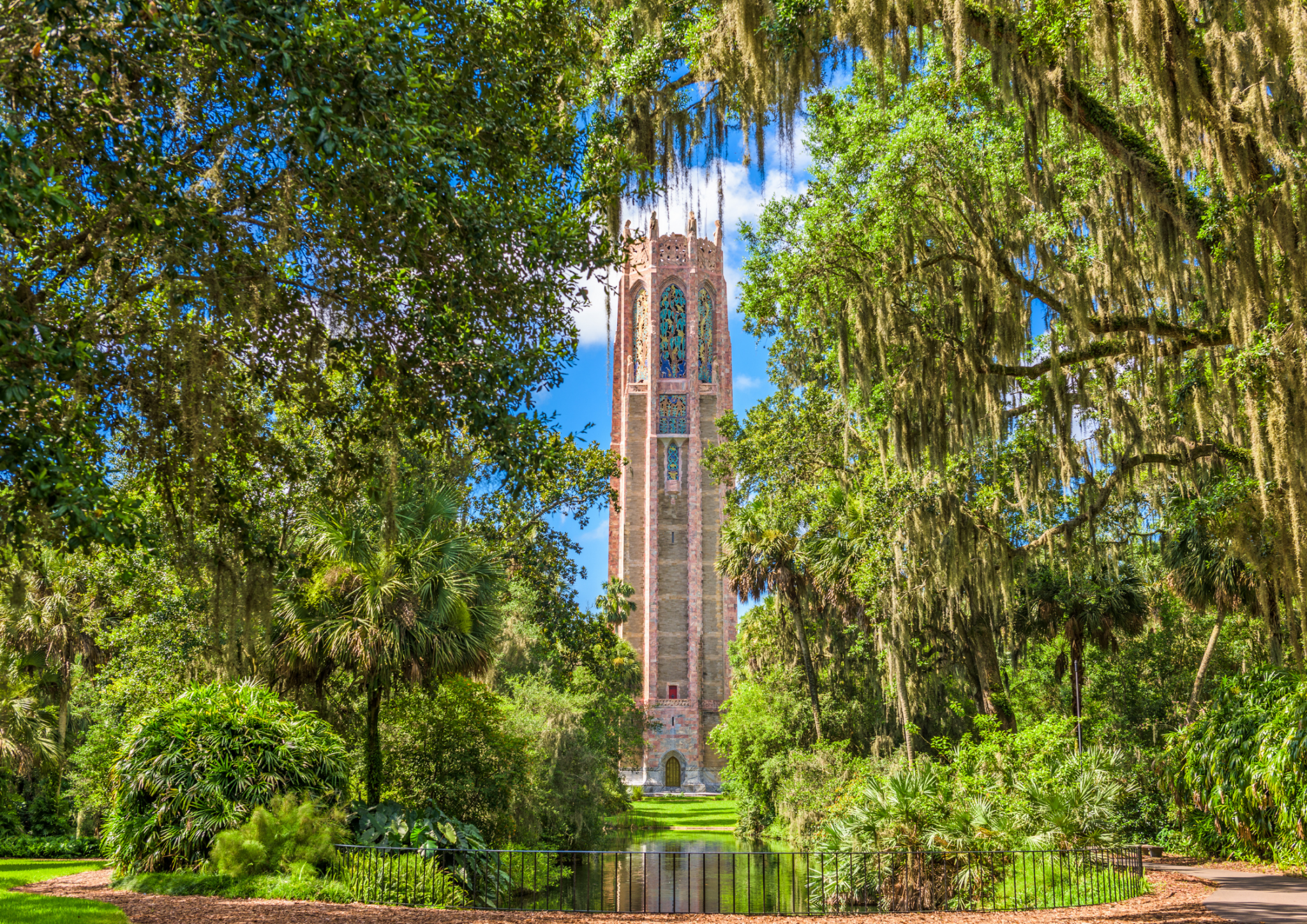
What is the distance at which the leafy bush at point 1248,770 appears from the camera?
40.7 feet

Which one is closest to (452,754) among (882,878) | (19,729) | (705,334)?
(882,878)

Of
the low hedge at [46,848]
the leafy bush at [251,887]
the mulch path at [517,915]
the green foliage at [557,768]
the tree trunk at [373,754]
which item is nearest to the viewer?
the mulch path at [517,915]

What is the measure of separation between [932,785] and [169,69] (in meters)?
13.2

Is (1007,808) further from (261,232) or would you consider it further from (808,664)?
(808,664)

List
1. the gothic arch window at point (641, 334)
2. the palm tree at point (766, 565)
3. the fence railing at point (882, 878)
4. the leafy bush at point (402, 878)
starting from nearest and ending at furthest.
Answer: the fence railing at point (882, 878) → the leafy bush at point (402, 878) → the palm tree at point (766, 565) → the gothic arch window at point (641, 334)

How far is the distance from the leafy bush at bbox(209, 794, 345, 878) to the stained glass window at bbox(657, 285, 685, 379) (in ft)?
177

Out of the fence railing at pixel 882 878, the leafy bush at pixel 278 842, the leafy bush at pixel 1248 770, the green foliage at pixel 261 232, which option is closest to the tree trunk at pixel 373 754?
the fence railing at pixel 882 878

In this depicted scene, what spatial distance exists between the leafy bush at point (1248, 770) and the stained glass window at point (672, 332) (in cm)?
5012

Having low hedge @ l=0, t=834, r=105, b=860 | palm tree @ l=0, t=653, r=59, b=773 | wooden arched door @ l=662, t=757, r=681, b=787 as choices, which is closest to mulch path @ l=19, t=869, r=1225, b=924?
palm tree @ l=0, t=653, r=59, b=773

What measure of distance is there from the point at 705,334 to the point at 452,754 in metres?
52.4

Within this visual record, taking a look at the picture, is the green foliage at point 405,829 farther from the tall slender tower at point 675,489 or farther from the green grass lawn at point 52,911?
the tall slender tower at point 675,489

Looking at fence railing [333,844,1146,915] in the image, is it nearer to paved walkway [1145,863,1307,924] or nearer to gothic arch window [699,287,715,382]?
paved walkway [1145,863,1307,924]

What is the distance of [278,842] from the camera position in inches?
468

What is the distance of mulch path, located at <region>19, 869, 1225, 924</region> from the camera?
905cm
